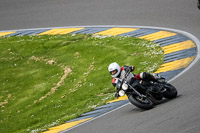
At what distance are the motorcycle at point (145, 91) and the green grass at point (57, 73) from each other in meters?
1.86

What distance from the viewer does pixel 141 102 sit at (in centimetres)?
951

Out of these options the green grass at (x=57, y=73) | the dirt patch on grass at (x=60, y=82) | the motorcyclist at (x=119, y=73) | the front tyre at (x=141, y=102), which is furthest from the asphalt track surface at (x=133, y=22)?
the dirt patch on grass at (x=60, y=82)

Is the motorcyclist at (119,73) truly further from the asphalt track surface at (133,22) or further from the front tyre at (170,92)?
the asphalt track surface at (133,22)

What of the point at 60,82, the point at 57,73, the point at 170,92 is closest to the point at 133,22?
the point at 57,73

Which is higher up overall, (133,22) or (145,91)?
(133,22)

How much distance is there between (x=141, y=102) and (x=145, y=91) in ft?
1.42

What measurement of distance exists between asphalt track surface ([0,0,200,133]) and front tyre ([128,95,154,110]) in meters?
0.18

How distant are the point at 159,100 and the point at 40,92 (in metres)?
4.84

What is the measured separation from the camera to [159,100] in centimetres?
1008

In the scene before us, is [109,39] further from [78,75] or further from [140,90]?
[140,90]

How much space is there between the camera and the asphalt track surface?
320 inches

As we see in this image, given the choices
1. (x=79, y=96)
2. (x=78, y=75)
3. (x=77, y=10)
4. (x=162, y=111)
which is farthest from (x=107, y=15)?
(x=162, y=111)

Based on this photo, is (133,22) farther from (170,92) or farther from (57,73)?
(170,92)

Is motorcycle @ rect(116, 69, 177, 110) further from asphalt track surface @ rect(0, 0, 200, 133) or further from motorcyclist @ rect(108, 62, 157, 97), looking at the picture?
asphalt track surface @ rect(0, 0, 200, 133)
